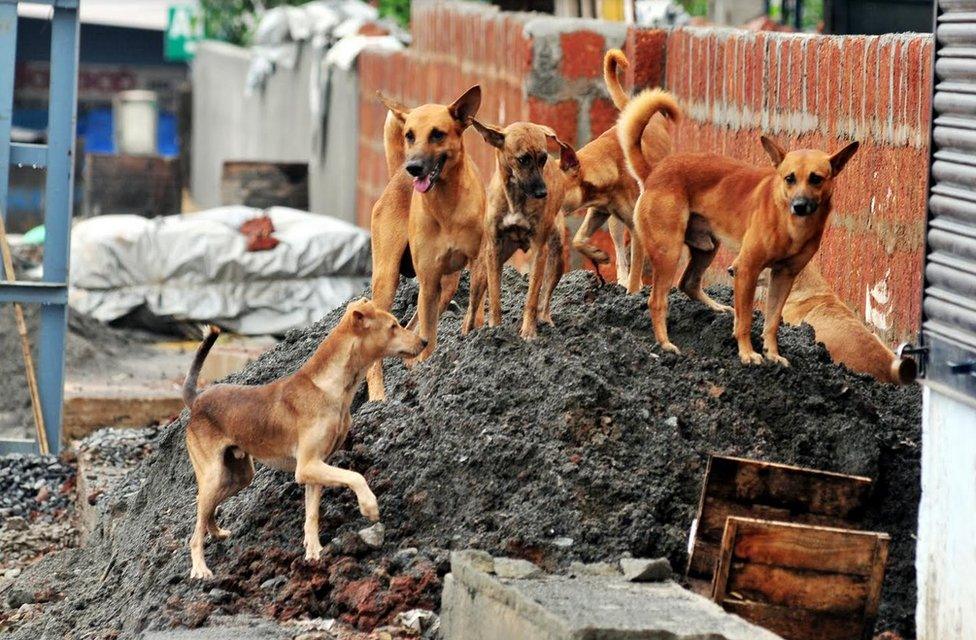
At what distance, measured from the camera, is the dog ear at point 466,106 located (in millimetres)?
6901

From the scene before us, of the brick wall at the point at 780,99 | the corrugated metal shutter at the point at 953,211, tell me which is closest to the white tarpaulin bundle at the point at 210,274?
the brick wall at the point at 780,99

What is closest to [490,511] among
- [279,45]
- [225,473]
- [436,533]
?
[436,533]

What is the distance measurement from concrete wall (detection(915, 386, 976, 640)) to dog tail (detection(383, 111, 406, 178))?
302 cm

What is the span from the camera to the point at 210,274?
1602 centimetres

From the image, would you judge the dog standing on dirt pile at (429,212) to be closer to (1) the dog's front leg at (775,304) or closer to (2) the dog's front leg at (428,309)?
(2) the dog's front leg at (428,309)

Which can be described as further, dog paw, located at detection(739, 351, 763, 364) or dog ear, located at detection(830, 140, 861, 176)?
dog paw, located at detection(739, 351, 763, 364)

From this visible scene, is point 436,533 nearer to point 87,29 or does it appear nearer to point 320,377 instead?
point 320,377

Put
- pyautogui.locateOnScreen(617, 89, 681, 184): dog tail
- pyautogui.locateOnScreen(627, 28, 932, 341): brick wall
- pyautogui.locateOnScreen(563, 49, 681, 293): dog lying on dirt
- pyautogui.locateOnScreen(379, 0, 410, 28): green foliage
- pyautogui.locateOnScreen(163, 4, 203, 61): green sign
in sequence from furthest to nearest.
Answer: pyautogui.locateOnScreen(163, 4, 203, 61): green sign < pyautogui.locateOnScreen(379, 0, 410, 28): green foliage < pyautogui.locateOnScreen(563, 49, 681, 293): dog lying on dirt < pyautogui.locateOnScreen(627, 28, 932, 341): brick wall < pyautogui.locateOnScreen(617, 89, 681, 184): dog tail

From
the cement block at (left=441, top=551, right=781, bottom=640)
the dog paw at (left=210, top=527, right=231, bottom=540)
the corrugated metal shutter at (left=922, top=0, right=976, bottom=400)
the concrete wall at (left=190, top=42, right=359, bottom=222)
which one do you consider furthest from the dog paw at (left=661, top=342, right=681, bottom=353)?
the concrete wall at (left=190, top=42, right=359, bottom=222)

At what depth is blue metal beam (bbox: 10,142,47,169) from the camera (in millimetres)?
10844

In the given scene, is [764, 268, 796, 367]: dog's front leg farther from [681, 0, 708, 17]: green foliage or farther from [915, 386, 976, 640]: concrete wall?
[681, 0, 708, 17]: green foliage

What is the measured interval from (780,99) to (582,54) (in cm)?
230

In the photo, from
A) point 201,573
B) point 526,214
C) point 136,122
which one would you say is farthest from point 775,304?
point 136,122

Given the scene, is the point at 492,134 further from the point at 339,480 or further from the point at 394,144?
the point at 339,480
